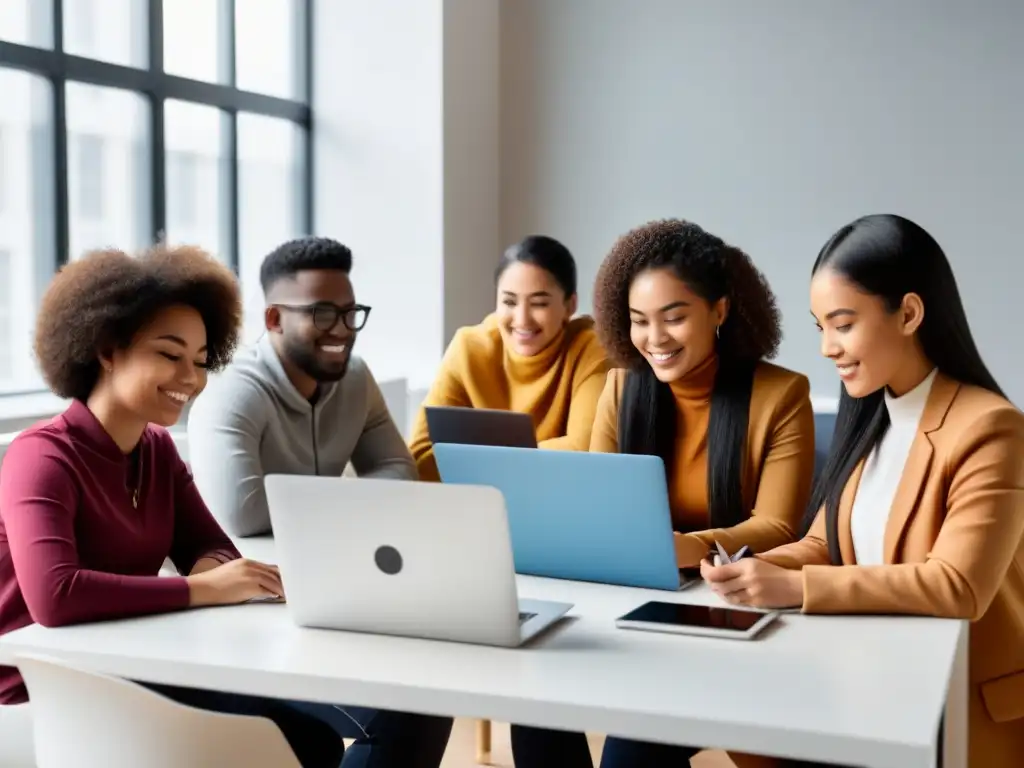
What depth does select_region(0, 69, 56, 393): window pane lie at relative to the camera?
3.71m

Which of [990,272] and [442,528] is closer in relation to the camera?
[442,528]

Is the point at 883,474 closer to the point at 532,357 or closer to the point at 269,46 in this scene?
the point at 532,357

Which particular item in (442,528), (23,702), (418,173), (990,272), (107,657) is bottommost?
(23,702)

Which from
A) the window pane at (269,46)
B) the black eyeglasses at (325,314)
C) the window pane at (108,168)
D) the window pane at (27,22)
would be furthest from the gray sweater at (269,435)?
the window pane at (269,46)

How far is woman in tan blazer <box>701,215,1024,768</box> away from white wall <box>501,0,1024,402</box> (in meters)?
2.76

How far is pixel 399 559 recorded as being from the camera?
1656mm

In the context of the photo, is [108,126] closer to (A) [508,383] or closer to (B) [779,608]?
(A) [508,383]

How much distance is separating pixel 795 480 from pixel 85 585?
1.25 meters

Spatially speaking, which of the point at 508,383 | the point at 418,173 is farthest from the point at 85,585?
the point at 418,173

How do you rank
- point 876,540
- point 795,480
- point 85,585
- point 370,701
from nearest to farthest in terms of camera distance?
1. point 370,701
2. point 85,585
3. point 876,540
4. point 795,480

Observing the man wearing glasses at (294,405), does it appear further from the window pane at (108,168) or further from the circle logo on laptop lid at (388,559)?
the window pane at (108,168)

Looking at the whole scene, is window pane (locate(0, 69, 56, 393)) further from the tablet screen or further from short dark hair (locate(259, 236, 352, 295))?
the tablet screen

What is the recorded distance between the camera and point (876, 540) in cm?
198

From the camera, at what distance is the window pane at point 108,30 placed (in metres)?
3.94
